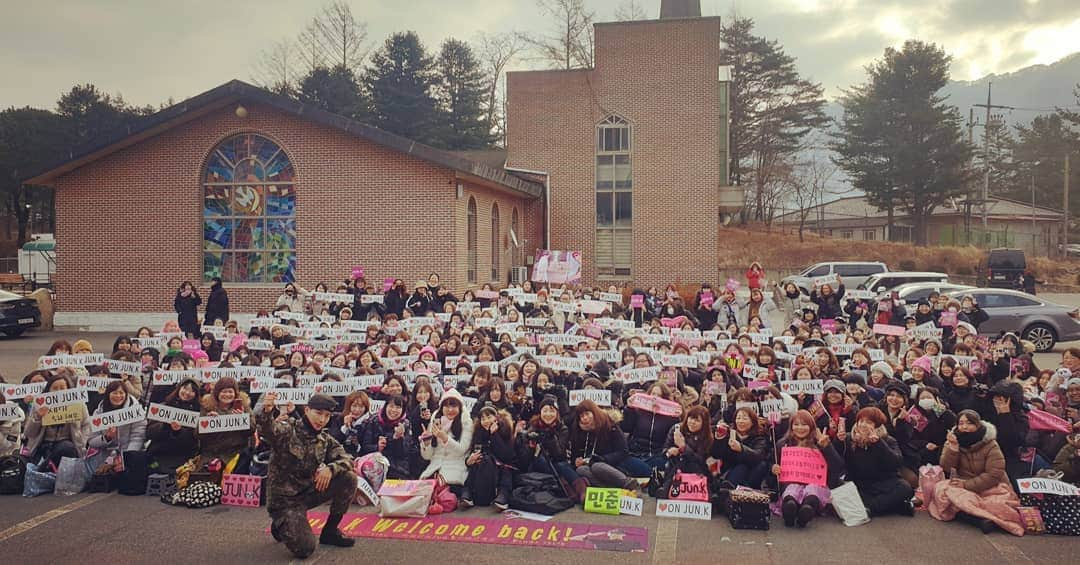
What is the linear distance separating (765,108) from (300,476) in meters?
58.7

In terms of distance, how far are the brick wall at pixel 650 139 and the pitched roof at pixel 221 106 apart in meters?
8.62

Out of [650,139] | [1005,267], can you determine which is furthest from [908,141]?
[650,139]

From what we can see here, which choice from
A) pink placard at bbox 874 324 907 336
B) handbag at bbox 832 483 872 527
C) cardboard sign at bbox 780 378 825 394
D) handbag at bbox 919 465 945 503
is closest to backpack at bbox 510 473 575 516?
handbag at bbox 832 483 872 527

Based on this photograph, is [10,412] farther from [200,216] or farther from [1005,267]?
[1005,267]

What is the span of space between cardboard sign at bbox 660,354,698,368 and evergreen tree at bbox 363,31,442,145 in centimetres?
3974

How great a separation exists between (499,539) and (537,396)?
2.63 meters

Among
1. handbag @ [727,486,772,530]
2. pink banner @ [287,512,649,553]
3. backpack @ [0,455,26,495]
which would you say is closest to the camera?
pink banner @ [287,512,649,553]

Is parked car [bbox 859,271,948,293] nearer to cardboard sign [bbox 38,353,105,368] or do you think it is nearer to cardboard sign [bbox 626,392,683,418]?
cardboard sign [bbox 626,392,683,418]

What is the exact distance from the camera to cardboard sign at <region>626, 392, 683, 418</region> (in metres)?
8.99

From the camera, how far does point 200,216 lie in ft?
72.6

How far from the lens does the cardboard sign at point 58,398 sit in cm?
840

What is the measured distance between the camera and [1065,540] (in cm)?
678

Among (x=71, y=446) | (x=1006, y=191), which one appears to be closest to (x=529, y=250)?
(x=71, y=446)

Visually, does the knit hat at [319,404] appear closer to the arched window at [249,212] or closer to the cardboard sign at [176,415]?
the cardboard sign at [176,415]
